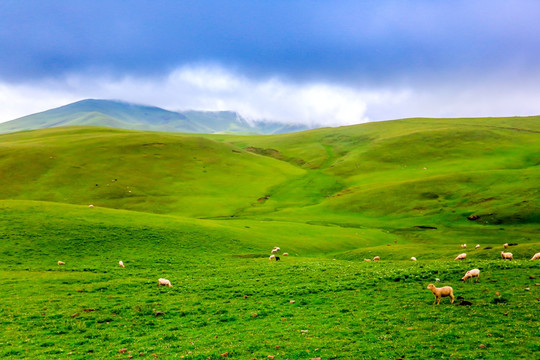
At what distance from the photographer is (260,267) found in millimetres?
33250

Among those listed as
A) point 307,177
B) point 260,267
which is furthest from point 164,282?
point 307,177

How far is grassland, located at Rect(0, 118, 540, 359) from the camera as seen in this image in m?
15.3

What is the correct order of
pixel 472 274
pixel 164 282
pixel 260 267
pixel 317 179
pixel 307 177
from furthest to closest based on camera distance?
pixel 307 177 → pixel 317 179 → pixel 260 267 → pixel 164 282 → pixel 472 274

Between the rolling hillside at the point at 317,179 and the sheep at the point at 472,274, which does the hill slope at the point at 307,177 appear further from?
the sheep at the point at 472,274

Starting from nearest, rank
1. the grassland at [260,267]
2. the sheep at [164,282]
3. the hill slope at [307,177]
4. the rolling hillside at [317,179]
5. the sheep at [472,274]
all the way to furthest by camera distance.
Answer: the grassland at [260,267], the sheep at [472,274], the sheep at [164,282], the rolling hillside at [317,179], the hill slope at [307,177]

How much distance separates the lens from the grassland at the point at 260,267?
15.3 metres

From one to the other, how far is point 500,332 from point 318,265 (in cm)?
1933

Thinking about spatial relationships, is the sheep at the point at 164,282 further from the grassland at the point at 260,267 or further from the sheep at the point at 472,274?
the sheep at the point at 472,274

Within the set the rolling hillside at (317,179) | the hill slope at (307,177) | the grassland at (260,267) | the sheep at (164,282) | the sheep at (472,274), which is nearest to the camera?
the grassland at (260,267)

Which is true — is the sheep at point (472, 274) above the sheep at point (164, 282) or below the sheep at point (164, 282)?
above

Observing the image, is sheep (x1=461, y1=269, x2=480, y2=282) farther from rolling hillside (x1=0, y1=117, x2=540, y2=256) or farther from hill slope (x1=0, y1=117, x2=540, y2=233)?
hill slope (x1=0, y1=117, x2=540, y2=233)

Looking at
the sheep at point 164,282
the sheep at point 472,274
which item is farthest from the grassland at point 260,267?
the sheep at point 164,282

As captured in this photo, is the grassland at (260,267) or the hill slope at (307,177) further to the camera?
the hill slope at (307,177)

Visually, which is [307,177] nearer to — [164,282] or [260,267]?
[260,267]
